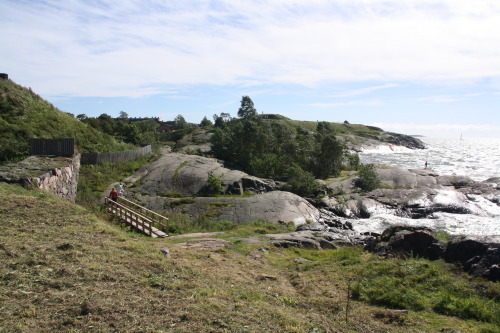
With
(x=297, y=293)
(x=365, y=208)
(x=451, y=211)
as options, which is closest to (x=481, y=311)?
(x=297, y=293)

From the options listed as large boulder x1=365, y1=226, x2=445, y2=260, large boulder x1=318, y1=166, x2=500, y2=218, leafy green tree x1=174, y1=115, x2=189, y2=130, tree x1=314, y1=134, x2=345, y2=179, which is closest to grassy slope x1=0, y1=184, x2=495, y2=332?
large boulder x1=365, y1=226, x2=445, y2=260

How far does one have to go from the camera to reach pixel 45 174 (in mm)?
18875

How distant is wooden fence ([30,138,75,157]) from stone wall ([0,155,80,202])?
1022 millimetres

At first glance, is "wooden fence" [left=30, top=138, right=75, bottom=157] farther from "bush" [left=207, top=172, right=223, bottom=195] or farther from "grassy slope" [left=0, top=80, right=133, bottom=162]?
"bush" [left=207, top=172, right=223, bottom=195]

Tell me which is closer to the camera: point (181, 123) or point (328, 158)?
point (328, 158)

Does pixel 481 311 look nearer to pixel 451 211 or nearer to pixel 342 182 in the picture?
pixel 451 211

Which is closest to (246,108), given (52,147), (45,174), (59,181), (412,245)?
(52,147)

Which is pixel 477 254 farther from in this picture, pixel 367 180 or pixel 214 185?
pixel 367 180

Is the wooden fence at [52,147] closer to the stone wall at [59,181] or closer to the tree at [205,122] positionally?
the stone wall at [59,181]

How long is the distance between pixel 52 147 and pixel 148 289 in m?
20.8

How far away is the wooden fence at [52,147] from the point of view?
24.8 meters

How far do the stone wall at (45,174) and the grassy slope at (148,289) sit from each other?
422 cm

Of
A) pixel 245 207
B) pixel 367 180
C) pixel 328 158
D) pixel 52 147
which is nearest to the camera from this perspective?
pixel 52 147

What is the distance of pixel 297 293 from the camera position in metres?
10.6
